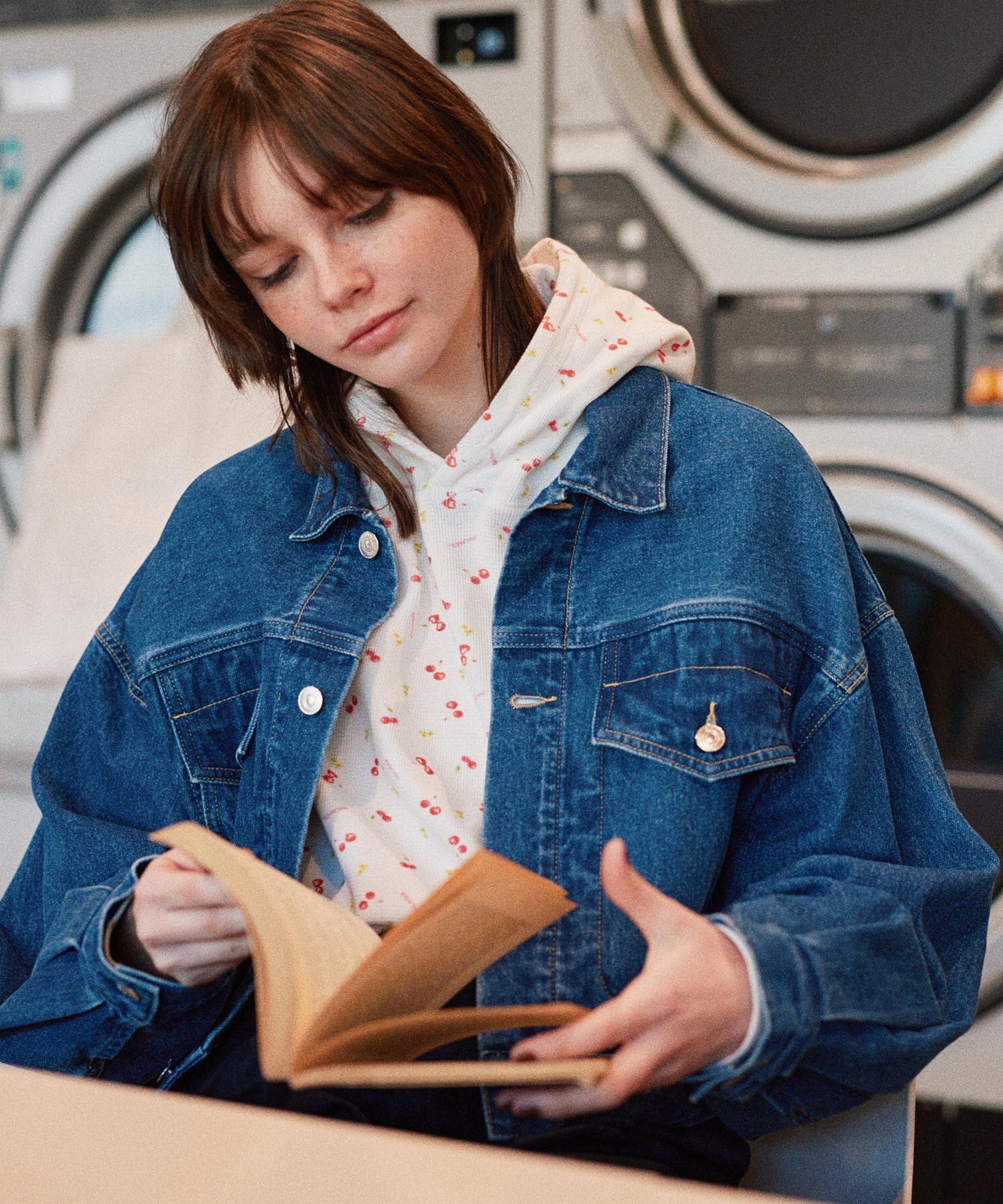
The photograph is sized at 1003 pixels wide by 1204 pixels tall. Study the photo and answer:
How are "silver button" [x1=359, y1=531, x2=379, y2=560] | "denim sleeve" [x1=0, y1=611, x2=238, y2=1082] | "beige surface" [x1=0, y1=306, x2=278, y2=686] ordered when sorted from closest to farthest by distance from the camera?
1. "denim sleeve" [x1=0, y1=611, x2=238, y2=1082]
2. "silver button" [x1=359, y1=531, x2=379, y2=560]
3. "beige surface" [x1=0, y1=306, x2=278, y2=686]

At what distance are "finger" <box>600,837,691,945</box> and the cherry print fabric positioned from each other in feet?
0.69

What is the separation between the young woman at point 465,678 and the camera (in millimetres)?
678

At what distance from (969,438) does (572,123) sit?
60 cm

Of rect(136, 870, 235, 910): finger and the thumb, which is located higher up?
the thumb

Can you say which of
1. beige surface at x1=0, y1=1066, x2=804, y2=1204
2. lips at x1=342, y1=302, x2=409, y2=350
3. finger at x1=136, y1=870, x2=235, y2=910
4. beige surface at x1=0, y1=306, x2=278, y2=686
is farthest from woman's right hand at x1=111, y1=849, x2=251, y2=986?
beige surface at x1=0, y1=306, x2=278, y2=686

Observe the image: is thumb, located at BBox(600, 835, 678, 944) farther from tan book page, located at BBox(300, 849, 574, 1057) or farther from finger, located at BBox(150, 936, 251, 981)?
finger, located at BBox(150, 936, 251, 981)

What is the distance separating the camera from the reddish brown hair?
0.71m

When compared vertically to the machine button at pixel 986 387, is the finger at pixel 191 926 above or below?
below

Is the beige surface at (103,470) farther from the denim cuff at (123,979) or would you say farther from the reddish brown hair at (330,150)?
the denim cuff at (123,979)

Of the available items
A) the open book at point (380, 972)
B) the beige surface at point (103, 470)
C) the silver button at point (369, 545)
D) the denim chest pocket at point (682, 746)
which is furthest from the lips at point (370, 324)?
the beige surface at point (103, 470)

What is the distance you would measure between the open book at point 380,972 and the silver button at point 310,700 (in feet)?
0.65

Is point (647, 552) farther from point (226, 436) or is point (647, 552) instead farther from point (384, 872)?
point (226, 436)

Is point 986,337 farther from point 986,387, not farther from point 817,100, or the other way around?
point 817,100

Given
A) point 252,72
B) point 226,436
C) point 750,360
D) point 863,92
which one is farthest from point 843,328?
point 252,72
